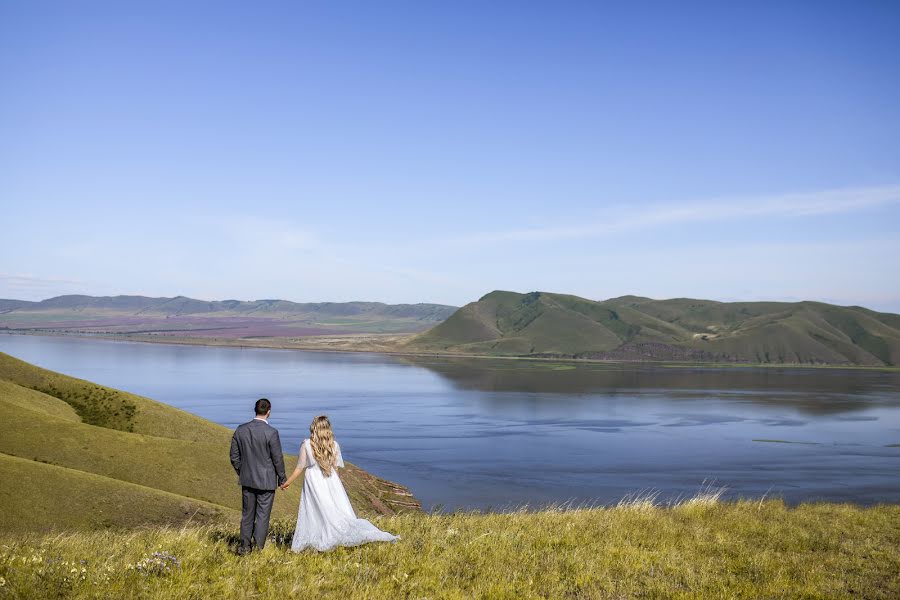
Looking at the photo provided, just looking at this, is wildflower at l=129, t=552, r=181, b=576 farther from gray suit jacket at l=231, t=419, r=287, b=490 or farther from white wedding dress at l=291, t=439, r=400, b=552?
white wedding dress at l=291, t=439, r=400, b=552

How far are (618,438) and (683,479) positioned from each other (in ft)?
49.1

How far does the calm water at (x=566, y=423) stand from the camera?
1655 inches

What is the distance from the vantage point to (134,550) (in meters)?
10.2

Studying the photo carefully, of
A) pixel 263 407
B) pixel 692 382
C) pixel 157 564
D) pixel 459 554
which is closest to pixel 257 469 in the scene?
pixel 263 407

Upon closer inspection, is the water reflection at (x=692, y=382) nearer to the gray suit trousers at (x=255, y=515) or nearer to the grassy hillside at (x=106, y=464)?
the grassy hillside at (x=106, y=464)

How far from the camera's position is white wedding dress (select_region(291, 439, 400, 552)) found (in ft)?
35.0

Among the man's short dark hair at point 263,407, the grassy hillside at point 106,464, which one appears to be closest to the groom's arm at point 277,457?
the man's short dark hair at point 263,407

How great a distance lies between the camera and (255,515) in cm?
1084

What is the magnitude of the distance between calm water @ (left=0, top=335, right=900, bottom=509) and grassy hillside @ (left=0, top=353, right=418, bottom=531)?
493 inches

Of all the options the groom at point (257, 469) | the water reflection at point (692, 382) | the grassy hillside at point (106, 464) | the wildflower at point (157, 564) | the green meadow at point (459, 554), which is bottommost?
the water reflection at point (692, 382)

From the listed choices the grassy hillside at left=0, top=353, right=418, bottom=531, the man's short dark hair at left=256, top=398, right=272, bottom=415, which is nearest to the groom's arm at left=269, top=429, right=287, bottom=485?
the man's short dark hair at left=256, top=398, right=272, bottom=415

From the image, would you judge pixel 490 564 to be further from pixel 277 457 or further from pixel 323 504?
pixel 277 457

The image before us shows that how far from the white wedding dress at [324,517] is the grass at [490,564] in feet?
0.73

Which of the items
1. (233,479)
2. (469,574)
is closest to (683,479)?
(233,479)
